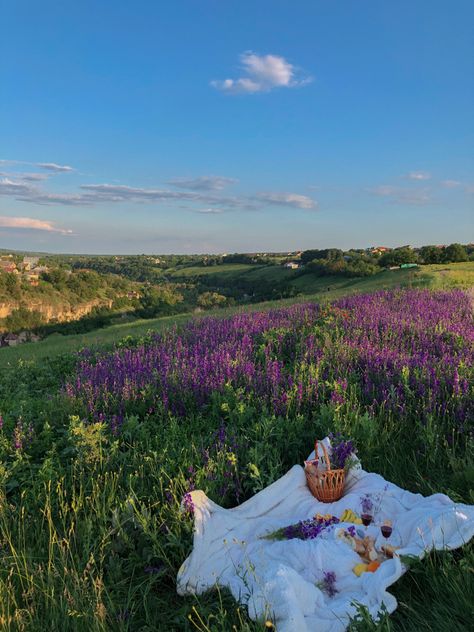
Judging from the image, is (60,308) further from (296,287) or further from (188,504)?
(188,504)

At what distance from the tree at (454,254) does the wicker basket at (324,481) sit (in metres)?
50.1

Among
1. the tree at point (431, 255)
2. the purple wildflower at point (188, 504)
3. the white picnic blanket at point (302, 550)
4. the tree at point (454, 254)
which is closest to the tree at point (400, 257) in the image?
the tree at point (431, 255)

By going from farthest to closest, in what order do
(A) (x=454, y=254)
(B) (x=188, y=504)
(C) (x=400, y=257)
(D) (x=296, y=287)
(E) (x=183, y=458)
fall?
(D) (x=296, y=287) → (C) (x=400, y=257) → (A) (x=454, y=254) → (E) (x=183, y=458) → (B) (x=188, y=504)

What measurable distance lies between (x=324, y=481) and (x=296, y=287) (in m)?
70.7

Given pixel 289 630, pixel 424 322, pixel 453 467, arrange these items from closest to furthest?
pixel 289 630, pixel 453 467, pixel 424 322

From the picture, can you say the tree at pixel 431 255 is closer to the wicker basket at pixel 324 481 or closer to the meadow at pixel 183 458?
the meadow at pixel 183 458

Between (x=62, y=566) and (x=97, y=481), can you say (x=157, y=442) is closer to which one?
(x=97, y=481)

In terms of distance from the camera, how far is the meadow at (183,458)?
259 cm

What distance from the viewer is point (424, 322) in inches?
366

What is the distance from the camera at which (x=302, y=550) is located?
3.00 metres

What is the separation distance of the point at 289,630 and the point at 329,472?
1.62m

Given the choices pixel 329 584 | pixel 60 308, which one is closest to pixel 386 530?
pixel 329 584

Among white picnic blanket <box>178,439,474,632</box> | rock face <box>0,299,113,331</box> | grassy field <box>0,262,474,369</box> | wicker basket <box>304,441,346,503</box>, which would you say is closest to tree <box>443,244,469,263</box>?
grassy field <box>0,262,474,369</box>

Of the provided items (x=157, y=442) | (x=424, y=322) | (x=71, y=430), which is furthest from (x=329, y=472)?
(x=424, y=322)
